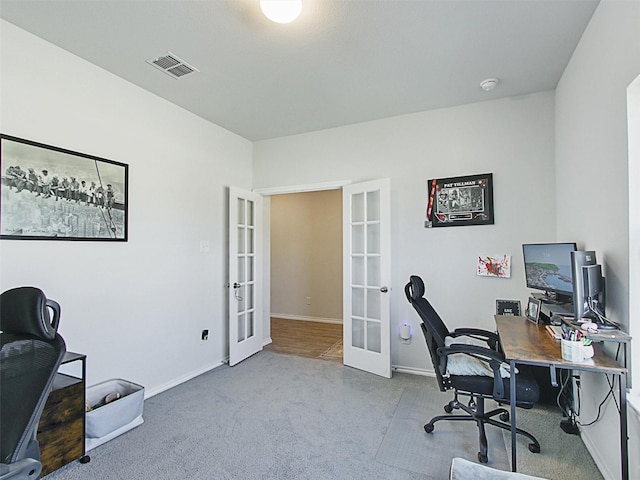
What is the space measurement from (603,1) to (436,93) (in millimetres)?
1342

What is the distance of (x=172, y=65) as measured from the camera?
268cm

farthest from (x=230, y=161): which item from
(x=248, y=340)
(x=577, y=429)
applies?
(x=577, y=429)

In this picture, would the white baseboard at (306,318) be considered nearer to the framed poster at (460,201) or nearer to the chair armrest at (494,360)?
the framed poster at (460,201)

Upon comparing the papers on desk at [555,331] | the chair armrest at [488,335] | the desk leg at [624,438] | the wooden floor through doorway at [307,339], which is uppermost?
the papers on desk at [555,331]

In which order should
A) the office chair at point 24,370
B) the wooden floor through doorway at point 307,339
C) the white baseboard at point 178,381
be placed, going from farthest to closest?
the wooden floor through doorway at point 307,339 → the white baseboard at point 178,381 → the office chair at point 24,370

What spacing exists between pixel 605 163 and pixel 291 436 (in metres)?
2.62

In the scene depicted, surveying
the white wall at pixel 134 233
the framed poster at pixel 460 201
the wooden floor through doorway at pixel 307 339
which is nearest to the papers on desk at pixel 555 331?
the framed poster at pixel 460 201

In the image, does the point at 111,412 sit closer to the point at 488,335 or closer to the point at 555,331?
the point at 488,335

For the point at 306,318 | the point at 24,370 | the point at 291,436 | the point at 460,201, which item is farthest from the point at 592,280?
the point at 306,318

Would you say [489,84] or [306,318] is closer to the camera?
[489,84]

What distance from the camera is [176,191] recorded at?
11.2 ft

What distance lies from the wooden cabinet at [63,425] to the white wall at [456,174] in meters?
2.77

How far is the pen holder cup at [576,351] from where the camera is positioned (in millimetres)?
1683

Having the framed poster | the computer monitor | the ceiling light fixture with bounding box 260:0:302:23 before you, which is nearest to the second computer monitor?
the computer monitor
